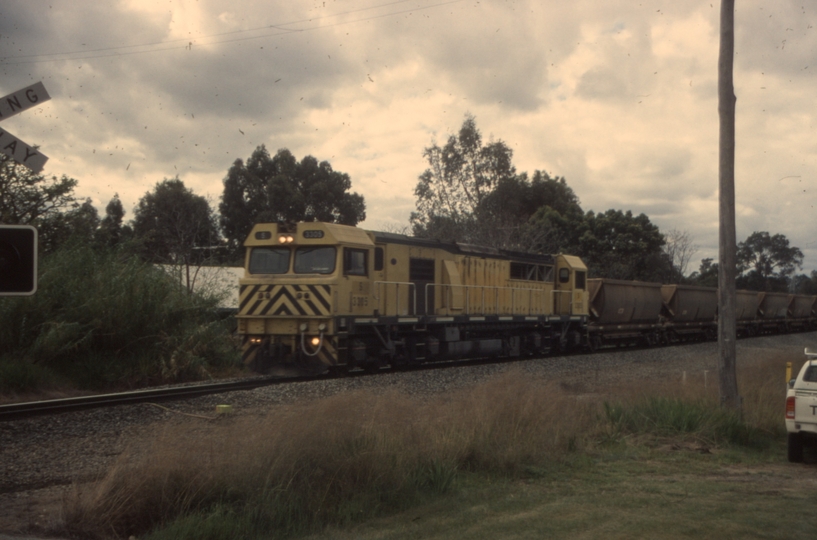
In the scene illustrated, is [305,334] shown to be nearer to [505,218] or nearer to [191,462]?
[191,462]

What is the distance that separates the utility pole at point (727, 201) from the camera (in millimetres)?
11641

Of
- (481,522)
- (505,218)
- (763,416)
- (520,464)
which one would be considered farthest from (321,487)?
(505,218)

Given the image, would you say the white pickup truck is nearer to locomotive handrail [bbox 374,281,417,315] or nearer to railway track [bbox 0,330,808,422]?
railway track [bbox 0,330,808,422]

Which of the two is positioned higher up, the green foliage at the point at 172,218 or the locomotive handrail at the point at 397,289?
the green foliage at the point at 172,218

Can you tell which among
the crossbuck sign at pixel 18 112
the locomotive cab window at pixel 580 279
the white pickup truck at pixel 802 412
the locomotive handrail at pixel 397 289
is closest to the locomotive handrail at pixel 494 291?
the locomotive handrail at pixel 397 289

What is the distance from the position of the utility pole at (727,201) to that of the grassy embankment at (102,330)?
1191 centimetres

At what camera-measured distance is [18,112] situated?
5.38 m

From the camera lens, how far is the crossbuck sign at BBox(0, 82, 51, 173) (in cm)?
518

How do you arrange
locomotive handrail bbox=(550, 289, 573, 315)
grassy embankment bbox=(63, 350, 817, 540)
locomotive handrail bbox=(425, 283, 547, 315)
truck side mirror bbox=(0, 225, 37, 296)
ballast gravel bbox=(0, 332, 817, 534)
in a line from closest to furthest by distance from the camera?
truck side mirror bbox=(0, 225, 37, 296), grassy embankment bbox=(63, 350, 817, 540), ballast gravel bbox=(0, 332, 817, 534), locomotive handrail bbox=(425, 283, 547, 315), locomotive handrail bbox=(550, 289, 573, 315)

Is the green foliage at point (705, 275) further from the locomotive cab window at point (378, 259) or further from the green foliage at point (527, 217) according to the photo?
the locomotive cab window at point (378, 259)

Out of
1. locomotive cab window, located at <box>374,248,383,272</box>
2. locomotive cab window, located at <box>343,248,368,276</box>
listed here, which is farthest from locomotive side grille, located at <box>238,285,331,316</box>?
locomotive cab window, located at <box>374,248,383,272</box>

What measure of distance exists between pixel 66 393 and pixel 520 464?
1058 cm

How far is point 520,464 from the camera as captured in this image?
8.57m

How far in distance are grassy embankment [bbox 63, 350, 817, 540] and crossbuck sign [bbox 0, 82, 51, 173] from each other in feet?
9.08
